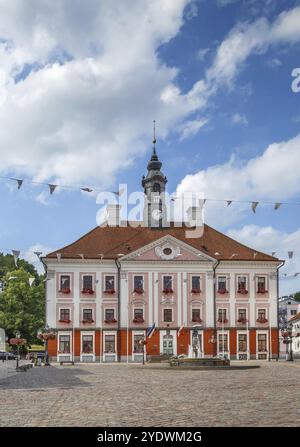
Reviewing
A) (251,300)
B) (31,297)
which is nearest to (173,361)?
(251,300)

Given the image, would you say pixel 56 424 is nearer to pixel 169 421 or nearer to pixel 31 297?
pixel 169 421

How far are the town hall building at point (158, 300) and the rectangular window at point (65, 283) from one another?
0.28 feet

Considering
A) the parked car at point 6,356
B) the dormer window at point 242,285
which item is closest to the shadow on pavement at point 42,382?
the dormer window at point 242,285

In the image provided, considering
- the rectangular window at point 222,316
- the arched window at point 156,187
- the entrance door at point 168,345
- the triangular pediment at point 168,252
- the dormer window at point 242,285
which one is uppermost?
the arched window at point 156,187

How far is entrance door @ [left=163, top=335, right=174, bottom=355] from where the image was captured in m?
59.6

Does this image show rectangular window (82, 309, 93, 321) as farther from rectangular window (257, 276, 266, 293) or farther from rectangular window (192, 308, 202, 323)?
rectangular window (257, 276, 266, 293)

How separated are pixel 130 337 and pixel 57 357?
639 centimetres

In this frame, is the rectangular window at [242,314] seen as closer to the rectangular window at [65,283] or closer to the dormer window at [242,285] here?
the dormer window at [242,285]

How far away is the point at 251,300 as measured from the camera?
61.2m

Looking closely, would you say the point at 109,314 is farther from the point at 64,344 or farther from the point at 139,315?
the point at 64,344

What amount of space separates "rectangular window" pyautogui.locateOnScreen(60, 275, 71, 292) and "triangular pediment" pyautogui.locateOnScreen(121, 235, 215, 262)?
5794mm

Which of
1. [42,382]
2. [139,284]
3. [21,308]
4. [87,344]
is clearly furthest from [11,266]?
[42,382]

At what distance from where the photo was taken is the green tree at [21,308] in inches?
2928

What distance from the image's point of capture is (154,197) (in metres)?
66.8
